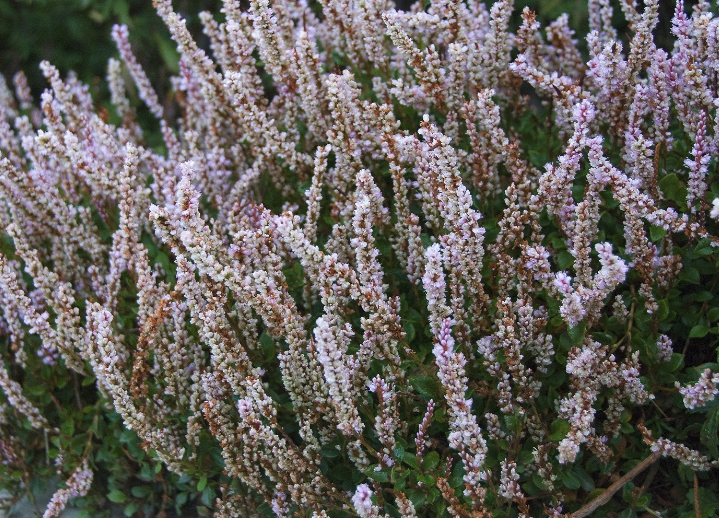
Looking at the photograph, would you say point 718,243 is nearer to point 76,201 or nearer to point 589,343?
point 589,343

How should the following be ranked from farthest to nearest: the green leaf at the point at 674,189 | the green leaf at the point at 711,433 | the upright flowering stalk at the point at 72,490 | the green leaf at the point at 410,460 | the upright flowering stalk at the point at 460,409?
the upright flowering stalk at the point at 72,490 < the green leaf at the point at 674,189 < the green leaf at the point at 410,460 < the green leaf at the point at 711,433 < the upright flowering stalk at the point at 460,409

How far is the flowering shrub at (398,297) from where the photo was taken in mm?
2348

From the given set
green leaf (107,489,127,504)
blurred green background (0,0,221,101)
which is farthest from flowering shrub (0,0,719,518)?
blurred green background (0,0,221,101)

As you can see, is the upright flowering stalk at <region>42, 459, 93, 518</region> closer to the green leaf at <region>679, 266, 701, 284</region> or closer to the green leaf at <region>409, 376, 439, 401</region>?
the green leaf at <region>409, 376, 439, 401</region>

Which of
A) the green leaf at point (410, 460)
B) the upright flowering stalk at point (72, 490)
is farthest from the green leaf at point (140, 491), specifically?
the green leaf at point (410, 460)

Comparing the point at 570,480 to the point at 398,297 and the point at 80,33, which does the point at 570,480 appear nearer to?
the point at 398,297

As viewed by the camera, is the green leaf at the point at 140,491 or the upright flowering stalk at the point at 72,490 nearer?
the upright flowering stalk at the point at 72,490

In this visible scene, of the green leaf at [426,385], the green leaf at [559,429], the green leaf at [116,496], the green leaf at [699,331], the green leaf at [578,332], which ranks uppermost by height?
the green leaf at [699,331]

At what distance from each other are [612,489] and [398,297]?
93 centimetres

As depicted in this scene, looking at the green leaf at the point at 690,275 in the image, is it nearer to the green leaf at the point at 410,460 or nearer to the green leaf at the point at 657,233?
the green leaf at the point at 657,233

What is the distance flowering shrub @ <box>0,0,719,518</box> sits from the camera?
235cm

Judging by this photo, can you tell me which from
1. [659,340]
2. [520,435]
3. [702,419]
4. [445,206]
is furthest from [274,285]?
[702,419]

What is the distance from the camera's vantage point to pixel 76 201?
3.58 metres

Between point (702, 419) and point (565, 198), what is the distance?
2.98ft
